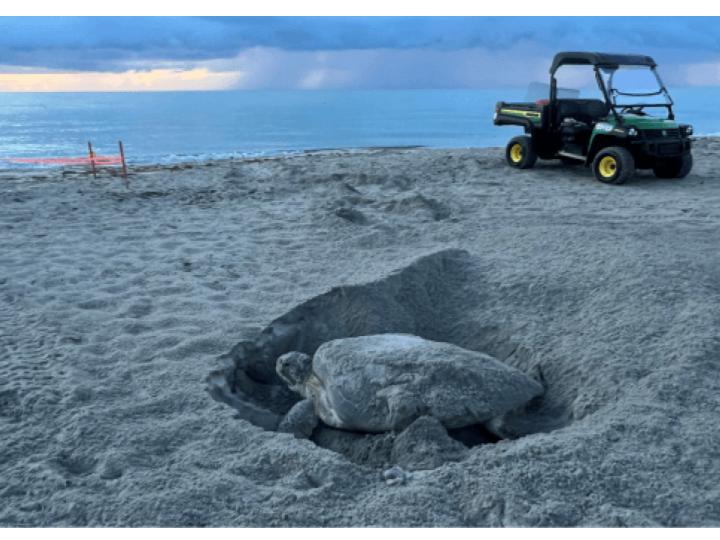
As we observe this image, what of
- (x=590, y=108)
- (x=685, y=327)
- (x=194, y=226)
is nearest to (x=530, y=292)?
(x=685, y=327)

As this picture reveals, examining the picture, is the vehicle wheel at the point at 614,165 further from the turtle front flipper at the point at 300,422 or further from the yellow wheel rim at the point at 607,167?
the turtle front flipper at the point at 300,422

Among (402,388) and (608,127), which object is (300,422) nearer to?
(402,388)

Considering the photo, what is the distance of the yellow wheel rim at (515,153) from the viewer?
9.22m

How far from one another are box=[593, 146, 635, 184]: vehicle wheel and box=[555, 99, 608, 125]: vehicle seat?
0.92m

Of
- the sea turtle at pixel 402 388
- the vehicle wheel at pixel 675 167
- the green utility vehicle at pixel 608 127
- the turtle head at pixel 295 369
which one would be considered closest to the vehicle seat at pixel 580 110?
the green utility vehicle at pixel 608 127

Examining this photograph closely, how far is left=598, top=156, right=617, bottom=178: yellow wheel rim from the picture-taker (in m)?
7.76

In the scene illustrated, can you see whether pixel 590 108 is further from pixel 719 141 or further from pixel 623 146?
pixel 719 141

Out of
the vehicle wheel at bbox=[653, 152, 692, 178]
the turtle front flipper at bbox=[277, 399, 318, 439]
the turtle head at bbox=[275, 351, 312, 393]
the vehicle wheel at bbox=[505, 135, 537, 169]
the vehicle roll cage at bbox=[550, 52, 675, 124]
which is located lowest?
the turtle front flipper at bbox=[277, 399, 318, 439]

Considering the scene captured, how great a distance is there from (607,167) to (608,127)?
0.51 m

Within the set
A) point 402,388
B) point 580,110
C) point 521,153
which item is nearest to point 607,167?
point 580,110

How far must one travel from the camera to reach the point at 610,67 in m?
7.98

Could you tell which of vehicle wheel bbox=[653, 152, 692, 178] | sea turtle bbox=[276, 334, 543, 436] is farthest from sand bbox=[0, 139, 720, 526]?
vehicle wheel bbox=[653, 152, 692, 178]

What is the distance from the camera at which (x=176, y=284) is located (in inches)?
172

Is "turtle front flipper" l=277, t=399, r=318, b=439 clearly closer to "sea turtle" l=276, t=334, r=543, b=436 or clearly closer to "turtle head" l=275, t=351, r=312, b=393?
"sea turtle" l=276, t=334, r=543, b=436
